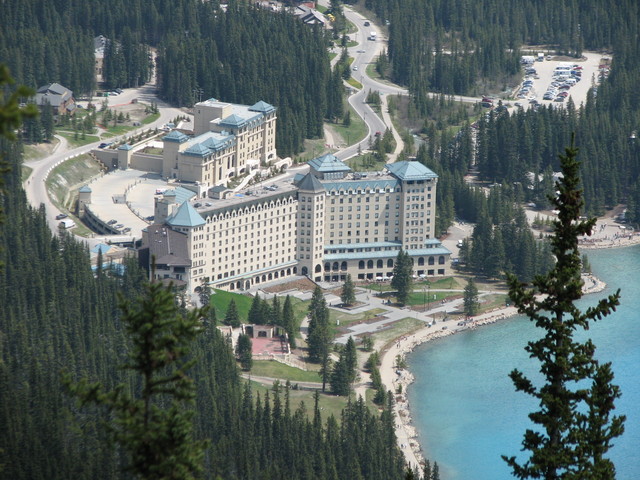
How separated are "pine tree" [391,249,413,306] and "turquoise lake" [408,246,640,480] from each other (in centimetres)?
703

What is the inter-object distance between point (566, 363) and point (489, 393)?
78.4 m

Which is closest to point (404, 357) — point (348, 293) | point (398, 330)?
point (398, 330)

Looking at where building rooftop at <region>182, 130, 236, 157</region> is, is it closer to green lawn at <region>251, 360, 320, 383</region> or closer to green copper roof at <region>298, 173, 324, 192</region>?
green copper roof at <region>298, 173, 324, 192</region>

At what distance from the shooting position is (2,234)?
122 metres

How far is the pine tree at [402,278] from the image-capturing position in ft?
440

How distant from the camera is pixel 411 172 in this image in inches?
5640

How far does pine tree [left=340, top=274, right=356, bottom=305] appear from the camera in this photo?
132250mm

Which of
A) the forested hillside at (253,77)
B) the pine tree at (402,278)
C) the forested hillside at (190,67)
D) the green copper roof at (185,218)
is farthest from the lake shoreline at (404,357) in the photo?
the forested hillside at (253,77)

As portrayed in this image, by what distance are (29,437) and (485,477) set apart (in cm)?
3195

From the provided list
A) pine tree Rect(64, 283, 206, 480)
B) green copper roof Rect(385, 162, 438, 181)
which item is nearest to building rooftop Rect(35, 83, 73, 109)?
green copper roof Rect(385, 162, 438, 181)

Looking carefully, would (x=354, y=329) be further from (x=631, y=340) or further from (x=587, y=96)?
(x=587, y=96)

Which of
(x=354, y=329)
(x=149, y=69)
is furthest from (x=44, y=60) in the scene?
(x=354, y=329)

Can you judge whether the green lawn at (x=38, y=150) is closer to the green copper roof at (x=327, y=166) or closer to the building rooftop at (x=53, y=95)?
the building rooftop at (x=53, y=95)

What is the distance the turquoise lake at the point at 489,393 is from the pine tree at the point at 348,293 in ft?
29.2
